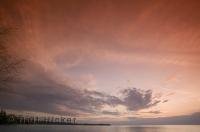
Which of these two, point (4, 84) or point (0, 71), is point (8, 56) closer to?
point (0, 71)

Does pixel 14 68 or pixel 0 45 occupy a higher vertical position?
pixel 0 45

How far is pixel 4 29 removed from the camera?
1087cm

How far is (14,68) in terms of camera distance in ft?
37.1

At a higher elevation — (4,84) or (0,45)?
(0,45)

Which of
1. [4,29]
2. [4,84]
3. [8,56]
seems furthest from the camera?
[4,84]

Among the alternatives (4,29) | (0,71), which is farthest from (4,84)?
(4,29)

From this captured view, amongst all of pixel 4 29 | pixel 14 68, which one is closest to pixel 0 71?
pixel 14 68

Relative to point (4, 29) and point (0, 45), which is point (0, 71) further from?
point (4, 29)

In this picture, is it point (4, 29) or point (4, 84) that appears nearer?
point (4, 29)

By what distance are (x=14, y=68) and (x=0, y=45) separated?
1391 mm

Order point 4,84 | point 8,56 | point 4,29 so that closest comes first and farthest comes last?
point 4,29, point 8,56, point 4,84

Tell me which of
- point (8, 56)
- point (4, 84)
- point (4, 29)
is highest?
point (4, 29)

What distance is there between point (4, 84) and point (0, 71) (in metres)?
1.41

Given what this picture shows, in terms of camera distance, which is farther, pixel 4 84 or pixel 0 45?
pixel 4 84
